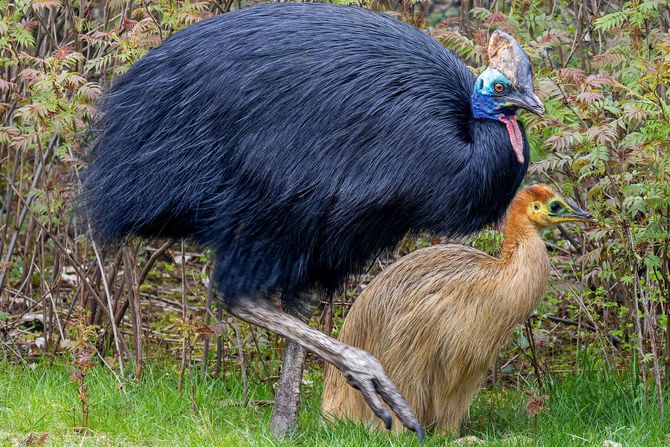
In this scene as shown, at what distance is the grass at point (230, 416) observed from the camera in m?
3.93

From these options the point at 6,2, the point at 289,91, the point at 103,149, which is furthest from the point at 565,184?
the point at 6,2

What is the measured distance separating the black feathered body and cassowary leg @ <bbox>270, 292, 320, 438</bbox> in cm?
16

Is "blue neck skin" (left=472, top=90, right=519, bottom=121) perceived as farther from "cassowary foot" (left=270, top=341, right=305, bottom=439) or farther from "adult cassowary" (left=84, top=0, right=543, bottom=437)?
"cassowary foot" (left=270, top=341, right=305, bottom=439)

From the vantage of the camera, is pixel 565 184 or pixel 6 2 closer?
pixel 565 184

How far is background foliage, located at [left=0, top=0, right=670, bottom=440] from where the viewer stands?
404 cm

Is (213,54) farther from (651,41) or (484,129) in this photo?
(651,41)

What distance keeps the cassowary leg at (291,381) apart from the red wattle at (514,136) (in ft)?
2.78

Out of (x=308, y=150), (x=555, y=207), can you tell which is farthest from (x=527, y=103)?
(x=308, y=150)

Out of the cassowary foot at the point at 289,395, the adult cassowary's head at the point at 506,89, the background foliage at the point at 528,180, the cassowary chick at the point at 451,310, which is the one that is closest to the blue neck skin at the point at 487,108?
the adult cassowary's head at the point at 506,89

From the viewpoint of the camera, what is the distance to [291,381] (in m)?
3.99

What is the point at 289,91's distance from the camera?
359 centimetres

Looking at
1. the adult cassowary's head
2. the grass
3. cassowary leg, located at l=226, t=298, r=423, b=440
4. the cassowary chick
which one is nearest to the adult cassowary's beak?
the adult cassowary's head

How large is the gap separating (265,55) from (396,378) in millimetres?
1205

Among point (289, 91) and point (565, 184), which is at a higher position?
point (289, 91)
